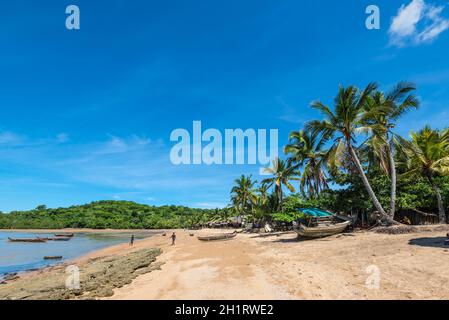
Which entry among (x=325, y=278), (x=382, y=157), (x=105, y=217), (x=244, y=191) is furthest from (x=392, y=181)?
(x=105, y=217)

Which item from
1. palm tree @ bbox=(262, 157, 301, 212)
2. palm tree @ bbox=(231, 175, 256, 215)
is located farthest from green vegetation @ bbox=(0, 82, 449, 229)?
palm tree @ bbox=(231, 175, 256, 215)

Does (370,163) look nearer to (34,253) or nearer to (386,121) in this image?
(386,121)

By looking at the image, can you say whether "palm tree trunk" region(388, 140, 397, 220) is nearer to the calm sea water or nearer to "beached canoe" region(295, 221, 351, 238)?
"beached canoe" region(295, 221, 351, 238)

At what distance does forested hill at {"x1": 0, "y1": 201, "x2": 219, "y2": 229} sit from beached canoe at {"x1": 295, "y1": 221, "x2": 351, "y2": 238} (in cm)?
6353

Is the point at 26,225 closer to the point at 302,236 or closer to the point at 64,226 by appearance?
the point at 64,226

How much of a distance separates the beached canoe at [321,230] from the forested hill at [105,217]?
63526mm

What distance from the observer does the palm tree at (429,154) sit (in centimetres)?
2022

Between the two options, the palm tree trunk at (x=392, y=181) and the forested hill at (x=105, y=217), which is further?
the forested hill at (x=105, y=217)

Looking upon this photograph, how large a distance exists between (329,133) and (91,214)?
Result: 104m

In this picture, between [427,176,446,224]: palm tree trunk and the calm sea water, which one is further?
the calm sea water

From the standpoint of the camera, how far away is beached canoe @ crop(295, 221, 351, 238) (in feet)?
63.2

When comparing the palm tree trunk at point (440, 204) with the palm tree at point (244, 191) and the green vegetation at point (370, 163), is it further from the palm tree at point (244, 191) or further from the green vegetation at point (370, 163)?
the palm tree at point (244, 191)

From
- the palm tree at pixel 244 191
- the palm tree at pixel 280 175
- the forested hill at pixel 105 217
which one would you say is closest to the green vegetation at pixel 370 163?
the palm tree at pixel 280 175
